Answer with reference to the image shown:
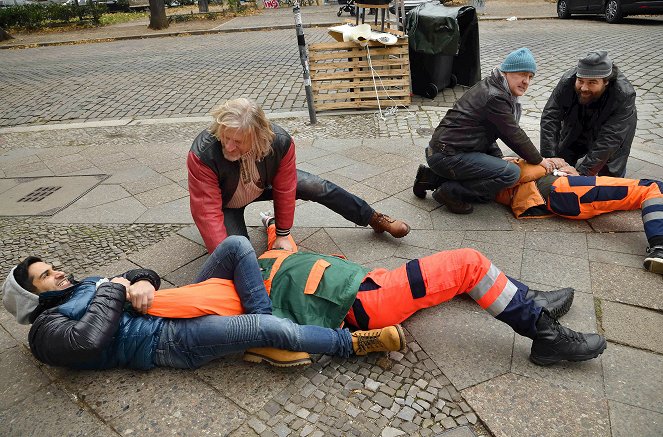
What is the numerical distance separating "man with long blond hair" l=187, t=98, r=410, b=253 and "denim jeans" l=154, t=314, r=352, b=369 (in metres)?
0.76

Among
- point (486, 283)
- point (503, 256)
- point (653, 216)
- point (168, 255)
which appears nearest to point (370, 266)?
point (503, 256)

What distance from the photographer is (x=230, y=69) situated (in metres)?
10.3

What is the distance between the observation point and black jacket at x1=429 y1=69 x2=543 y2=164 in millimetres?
3662

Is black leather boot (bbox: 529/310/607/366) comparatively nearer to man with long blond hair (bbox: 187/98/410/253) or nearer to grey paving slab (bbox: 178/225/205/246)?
man with long blond hair (bbox: 187/98/410/253)

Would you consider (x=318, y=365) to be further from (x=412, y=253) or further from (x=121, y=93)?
(x=121, y=93)

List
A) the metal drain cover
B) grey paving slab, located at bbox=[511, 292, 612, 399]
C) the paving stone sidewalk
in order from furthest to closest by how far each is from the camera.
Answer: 1. the metal drain cover
2. grey paving slab, located at bbox=[511, 292, 612, 399]
3. the paving stone sidewalk

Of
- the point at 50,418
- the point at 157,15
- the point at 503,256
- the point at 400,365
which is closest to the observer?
the point at 50,418

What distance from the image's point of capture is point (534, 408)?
2.15 m


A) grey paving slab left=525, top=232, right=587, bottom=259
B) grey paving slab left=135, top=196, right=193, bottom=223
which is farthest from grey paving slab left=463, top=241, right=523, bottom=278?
grey paving slab left=135, top=196, right=193, bottom=223

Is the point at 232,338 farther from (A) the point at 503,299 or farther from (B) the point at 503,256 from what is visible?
(B) the point at 503,256

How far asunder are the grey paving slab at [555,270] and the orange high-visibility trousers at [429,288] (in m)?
0.72

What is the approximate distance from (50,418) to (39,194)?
3351 millimetres

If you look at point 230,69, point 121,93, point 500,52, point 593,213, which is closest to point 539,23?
point 500,52

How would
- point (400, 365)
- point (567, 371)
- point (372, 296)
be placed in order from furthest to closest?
point (372, 296)
point (400, 365)
point (567, 371)
